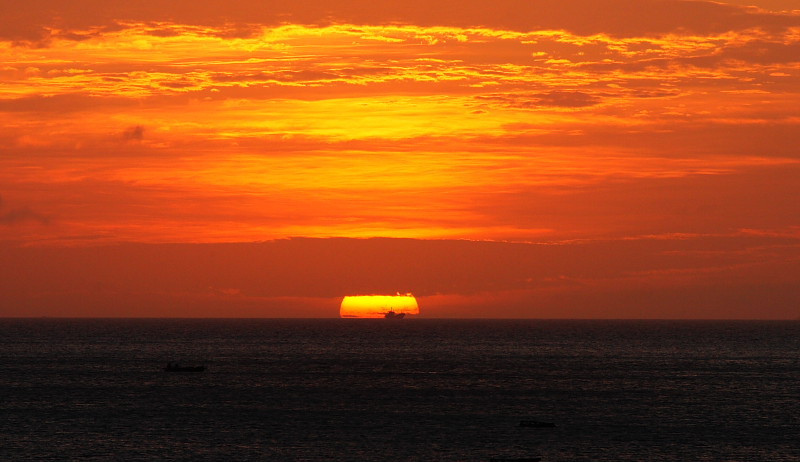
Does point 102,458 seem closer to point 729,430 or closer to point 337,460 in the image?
point 337,460

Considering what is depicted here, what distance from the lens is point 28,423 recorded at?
347 ft

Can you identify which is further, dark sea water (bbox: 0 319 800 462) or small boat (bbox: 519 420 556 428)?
small boat (bbox: 519 420 556 428)

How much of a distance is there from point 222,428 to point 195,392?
41538 millimetres

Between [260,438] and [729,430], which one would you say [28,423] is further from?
[729,430]

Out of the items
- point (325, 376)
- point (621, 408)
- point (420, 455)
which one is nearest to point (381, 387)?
point (325, 376)

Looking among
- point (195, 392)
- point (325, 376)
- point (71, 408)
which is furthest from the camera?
point (325, 376)

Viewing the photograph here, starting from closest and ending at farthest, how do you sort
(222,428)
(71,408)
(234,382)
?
(222,428) → (71,408) → (234,382)

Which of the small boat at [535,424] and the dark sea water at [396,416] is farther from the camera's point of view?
the small boat at [535,424]

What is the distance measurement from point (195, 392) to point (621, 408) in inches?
2217

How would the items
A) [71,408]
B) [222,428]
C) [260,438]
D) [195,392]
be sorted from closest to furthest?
[260,438]
[222,428]
[71,408]
[195,392]

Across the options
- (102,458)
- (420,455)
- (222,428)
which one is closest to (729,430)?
(420,455)

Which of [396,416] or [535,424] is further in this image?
[396,416]

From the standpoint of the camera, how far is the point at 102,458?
3314 inches

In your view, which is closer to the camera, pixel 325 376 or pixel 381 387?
pixel 381 387
